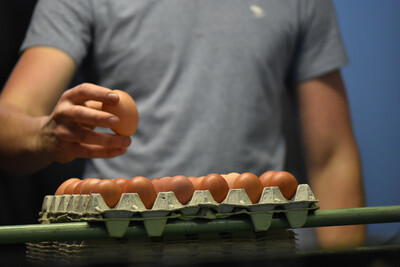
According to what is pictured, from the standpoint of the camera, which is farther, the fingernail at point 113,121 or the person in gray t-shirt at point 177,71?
the person in gray t-shirt at point 177,71

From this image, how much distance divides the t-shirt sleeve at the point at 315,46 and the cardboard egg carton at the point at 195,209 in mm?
725

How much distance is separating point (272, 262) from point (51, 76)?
Answer: 0.71m

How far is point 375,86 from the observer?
1.22m

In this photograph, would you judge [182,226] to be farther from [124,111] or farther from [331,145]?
[331,145]

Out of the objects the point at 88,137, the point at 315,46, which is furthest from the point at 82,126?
the point at 315,46

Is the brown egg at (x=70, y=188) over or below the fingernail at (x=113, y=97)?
below

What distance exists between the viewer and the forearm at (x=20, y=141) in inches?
29.4

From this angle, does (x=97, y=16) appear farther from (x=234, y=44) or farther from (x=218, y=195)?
(x=218, y=195)

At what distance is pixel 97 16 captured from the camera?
955mm

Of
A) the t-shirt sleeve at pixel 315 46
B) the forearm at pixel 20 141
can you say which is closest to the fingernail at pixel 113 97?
the forearm at pixel 20 141

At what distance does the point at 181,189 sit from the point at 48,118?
0.39 m

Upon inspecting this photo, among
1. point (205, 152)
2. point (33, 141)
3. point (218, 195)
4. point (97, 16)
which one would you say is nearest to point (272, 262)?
point (218, 195)

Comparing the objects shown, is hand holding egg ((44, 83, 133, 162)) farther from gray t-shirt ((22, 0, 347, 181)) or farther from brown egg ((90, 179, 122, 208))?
gray t-shirt ((22, 0, 347, 181))

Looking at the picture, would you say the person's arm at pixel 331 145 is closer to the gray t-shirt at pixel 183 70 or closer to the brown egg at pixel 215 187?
the gray t-shirt at pixel 183 70
